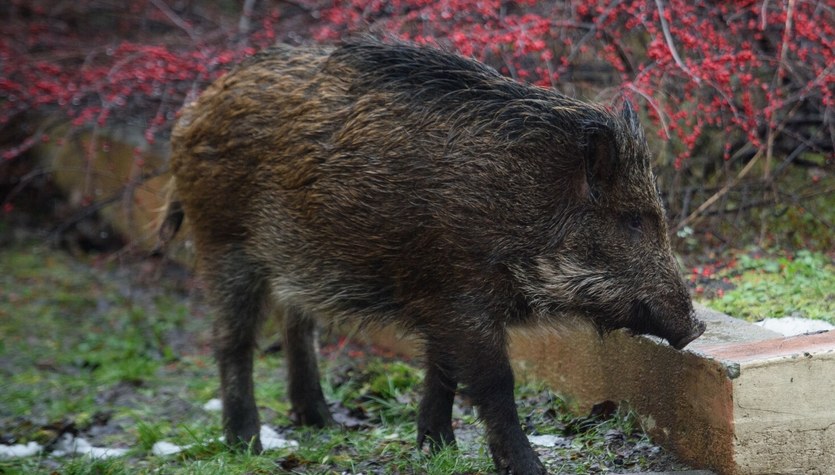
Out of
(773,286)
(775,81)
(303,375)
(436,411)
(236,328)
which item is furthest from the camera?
(775,81)

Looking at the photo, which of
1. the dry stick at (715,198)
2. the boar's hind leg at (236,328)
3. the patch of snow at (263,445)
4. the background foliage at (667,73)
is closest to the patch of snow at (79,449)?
the patch of snow at (263,445)

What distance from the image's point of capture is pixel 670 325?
344cm

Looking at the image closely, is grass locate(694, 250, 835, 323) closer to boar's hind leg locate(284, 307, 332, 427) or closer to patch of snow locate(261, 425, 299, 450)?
boar's hind leg locate(284, 307, 332, 427)

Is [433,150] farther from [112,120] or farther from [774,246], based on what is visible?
[112,120]

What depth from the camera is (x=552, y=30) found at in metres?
5.76

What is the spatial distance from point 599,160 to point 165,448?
2.38 meters

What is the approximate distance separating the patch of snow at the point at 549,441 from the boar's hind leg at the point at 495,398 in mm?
504

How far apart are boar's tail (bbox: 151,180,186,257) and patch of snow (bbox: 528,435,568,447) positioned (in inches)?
81.1

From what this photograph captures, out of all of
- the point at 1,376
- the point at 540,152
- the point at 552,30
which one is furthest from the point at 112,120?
the point at 540,152

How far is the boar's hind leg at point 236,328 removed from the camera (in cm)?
432

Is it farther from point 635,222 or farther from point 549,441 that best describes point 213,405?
point 635,222

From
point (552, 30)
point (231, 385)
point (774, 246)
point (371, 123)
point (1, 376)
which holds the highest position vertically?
point (552, 30)

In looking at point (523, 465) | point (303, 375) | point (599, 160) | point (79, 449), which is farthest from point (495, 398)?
point (79, 449)

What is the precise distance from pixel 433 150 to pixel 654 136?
251 cm
